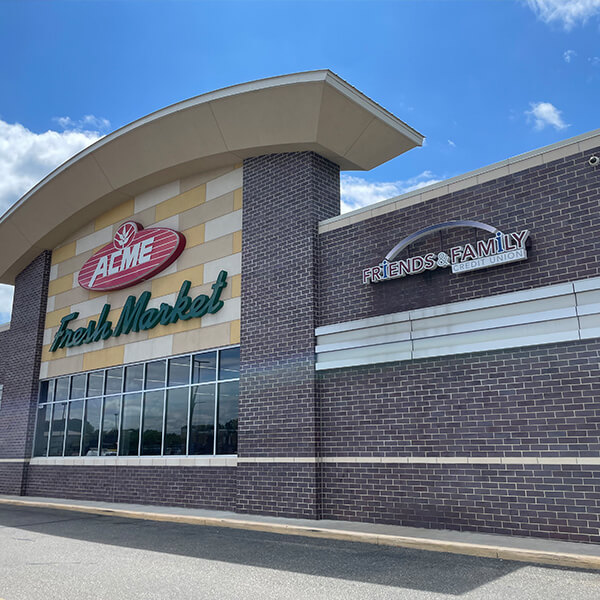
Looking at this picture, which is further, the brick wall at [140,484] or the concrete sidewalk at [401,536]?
the brick wall at [140,484]

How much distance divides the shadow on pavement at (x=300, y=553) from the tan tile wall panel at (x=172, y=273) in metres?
5.19

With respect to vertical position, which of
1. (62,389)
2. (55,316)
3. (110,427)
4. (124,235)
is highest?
(124,235)

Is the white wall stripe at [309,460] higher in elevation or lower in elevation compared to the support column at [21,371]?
lower

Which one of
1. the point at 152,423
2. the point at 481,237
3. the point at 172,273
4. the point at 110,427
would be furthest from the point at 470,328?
the point at 110,427

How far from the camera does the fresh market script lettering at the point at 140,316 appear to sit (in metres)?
16.3

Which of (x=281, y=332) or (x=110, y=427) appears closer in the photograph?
(x=281, y=332)

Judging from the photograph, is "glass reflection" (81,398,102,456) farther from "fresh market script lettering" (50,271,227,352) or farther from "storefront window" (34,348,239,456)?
"fresh market script lettering" (50,271,227,352)

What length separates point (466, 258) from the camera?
37.9 feet

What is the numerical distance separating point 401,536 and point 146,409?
969 cm

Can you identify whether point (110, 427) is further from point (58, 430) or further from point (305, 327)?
point (305, 327)

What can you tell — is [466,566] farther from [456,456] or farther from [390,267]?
[390,267]

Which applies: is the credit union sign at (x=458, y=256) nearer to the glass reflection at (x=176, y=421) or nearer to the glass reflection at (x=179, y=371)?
the glass reflection at (x=179, y=371)

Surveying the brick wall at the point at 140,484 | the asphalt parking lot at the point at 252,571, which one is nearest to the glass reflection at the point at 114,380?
the brick wall at the point at 140,484

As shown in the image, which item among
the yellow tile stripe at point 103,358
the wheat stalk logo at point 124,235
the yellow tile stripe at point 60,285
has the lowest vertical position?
the yellow tile stripe at point 103,358
